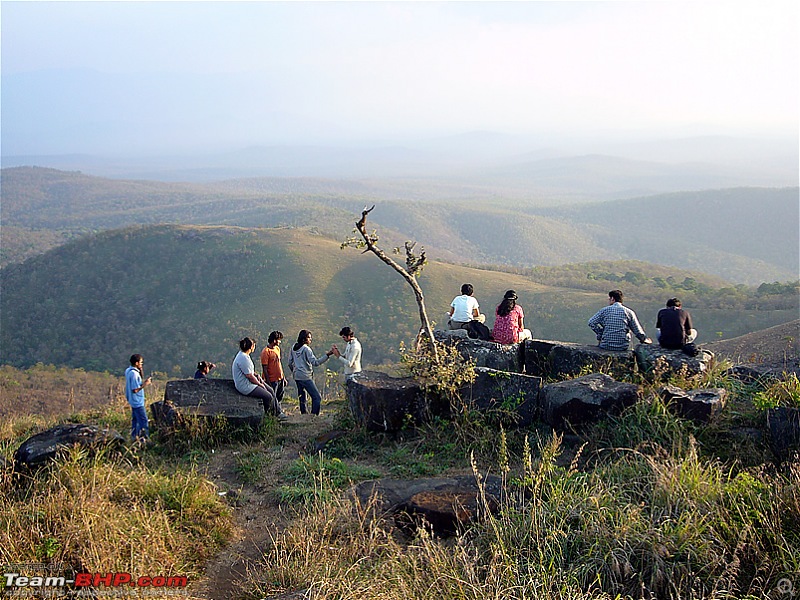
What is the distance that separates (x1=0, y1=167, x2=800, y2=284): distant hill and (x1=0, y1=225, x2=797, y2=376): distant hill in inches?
1280

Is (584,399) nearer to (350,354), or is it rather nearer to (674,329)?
A: (674,329)

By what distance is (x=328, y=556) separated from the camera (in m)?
4.77

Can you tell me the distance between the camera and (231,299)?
52.7 meters

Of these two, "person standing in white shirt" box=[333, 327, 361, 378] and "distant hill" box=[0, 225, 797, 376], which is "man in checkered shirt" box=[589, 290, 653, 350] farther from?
"distant hill" box=[0, 225, 797, 376]

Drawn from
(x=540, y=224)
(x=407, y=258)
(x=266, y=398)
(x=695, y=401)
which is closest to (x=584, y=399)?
(x=695, y=401)

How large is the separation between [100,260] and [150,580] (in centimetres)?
6277

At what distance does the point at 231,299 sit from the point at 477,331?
45.6 m

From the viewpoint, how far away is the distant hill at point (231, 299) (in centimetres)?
4219

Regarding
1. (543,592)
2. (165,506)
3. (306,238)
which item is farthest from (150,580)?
(306,238)

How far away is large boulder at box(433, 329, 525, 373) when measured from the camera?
862 centimetres

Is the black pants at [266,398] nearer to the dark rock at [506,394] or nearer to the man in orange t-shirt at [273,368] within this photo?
the man in orange t-shirt at [273,368]

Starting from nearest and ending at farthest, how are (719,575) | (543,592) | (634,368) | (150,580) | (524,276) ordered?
(543,592) < (719,575) < (150,580) < (634,368) < (524,276)

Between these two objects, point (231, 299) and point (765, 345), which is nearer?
point (765, 345)

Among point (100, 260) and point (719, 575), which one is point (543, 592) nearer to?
point (719, 575)
